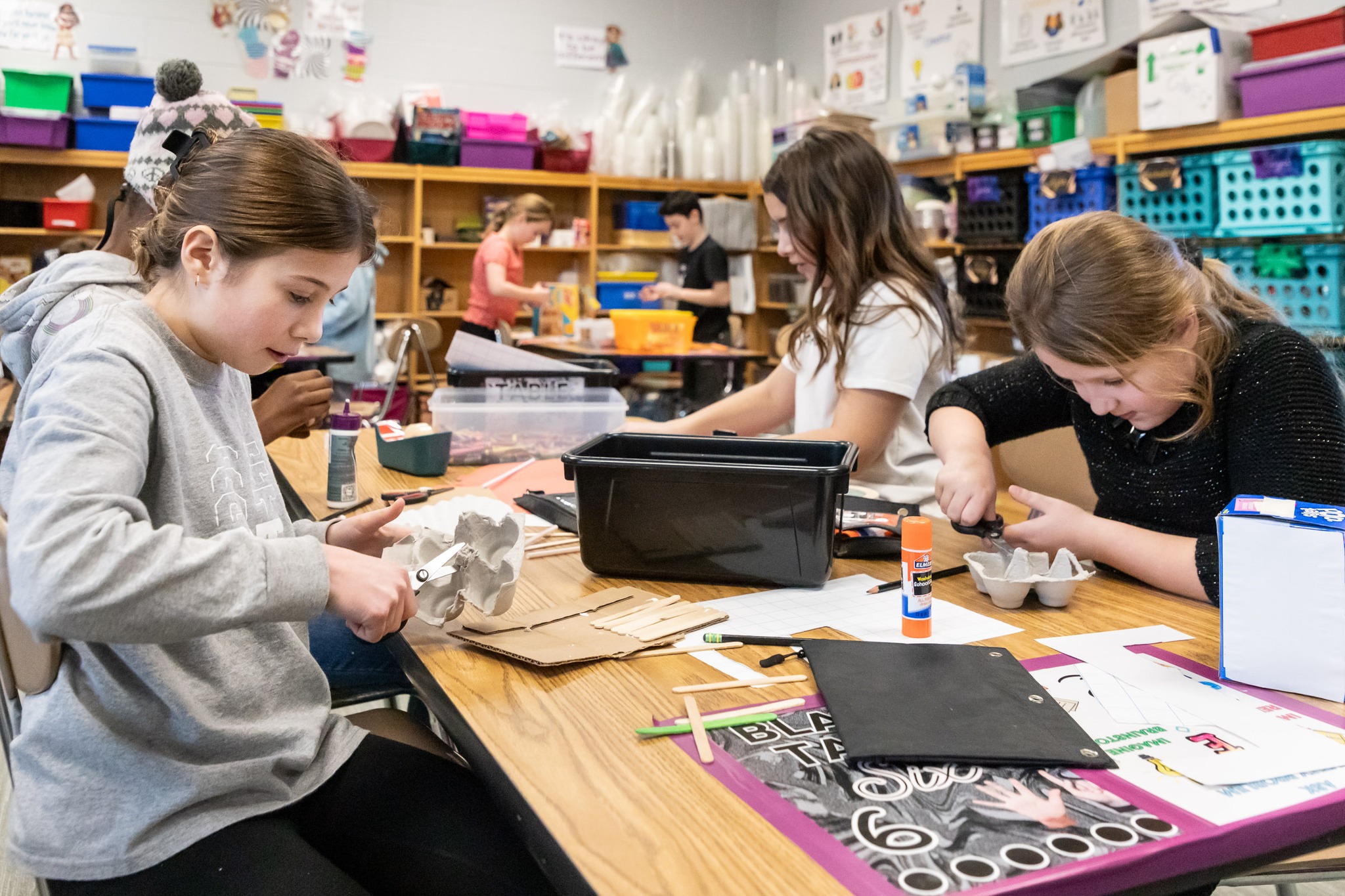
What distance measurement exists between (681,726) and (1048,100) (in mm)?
3986

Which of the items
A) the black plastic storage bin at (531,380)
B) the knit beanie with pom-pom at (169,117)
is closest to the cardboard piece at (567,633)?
the knit beanie with pom-pom at (169,117)

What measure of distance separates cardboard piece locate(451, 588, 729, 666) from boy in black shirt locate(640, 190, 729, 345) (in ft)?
14.7

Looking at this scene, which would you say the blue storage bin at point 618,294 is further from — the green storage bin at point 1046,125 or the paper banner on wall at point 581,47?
the green storage bin at point 1046,125

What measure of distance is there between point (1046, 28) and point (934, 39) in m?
0.82

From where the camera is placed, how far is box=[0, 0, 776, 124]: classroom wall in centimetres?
582

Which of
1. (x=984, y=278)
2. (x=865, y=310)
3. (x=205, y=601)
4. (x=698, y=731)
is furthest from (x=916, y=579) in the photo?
(x=984, y=278)

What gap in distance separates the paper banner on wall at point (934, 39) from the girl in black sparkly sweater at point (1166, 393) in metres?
4.24

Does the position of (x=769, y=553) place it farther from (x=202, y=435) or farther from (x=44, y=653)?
(x=44, y=653)

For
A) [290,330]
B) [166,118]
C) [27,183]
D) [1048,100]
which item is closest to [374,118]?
[27,183]

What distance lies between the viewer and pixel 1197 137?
3518 millimetres

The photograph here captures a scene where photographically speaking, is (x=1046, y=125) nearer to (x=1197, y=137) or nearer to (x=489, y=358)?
(x=1197, y=137)

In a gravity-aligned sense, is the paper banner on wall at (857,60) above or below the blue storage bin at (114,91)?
above

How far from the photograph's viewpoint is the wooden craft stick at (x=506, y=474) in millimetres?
1960

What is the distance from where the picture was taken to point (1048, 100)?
4.23 metres
